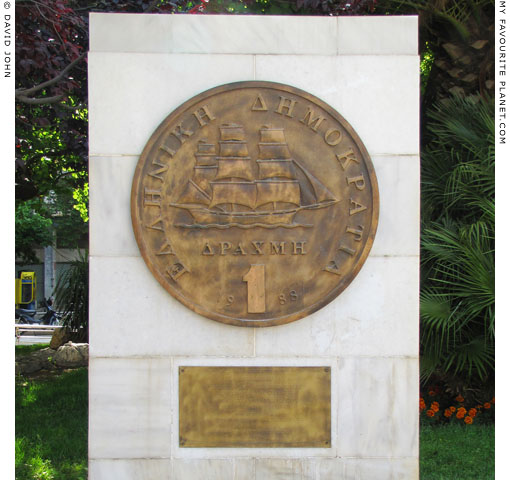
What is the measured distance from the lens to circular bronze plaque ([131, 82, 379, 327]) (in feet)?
14.1

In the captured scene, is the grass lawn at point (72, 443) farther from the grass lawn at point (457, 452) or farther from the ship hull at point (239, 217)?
the ship hull at point (239, 217)

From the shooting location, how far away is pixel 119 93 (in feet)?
14.3

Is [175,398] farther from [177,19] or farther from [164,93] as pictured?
A: [177,19]

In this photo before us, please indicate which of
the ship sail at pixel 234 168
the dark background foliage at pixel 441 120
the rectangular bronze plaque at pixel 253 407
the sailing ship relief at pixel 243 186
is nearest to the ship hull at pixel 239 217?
the sailing ship relief at pixel 243 186

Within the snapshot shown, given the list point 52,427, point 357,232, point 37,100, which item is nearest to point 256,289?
point 357,232

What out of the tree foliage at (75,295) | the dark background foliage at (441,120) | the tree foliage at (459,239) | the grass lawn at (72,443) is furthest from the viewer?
the tree foliage at (75,295)

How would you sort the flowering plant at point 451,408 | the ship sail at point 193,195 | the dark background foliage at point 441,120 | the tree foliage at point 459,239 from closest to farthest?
1. the ship sail at point 193,195
2. the tree foliage at point 459,239
3. the dark background foliage at point 441,120
4. the flowering plant at point 451,408

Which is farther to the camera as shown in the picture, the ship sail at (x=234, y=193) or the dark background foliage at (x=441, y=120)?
the dark background foliage at (x=441, y=120)

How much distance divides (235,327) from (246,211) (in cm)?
76

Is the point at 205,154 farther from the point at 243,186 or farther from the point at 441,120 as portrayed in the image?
the point at 441,120

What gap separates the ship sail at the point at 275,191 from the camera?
429cm

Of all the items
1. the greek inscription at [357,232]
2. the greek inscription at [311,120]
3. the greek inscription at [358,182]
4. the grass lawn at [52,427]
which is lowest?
the grass lawn at [52,427]

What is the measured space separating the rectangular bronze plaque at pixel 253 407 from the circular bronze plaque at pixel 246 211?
38cm

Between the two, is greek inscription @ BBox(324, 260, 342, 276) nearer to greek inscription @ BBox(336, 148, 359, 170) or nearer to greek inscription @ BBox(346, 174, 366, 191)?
greek inscription @ BBox(346, 174, 366, 191)
